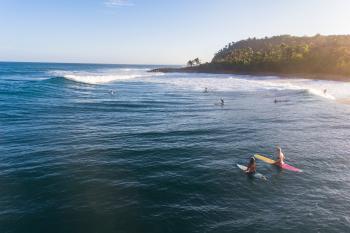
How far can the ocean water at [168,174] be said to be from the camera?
13.6 meters

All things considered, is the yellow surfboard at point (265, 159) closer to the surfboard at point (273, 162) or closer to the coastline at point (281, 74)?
the surfboard at point (273, 162)

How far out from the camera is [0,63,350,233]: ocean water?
1362 centimetres

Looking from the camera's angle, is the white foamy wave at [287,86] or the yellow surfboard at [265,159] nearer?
the yellow surfboard at [265,159]

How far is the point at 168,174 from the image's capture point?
62.0ft

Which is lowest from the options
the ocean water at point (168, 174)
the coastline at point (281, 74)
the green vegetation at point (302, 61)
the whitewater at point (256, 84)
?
the ocean water at point (168, 174)

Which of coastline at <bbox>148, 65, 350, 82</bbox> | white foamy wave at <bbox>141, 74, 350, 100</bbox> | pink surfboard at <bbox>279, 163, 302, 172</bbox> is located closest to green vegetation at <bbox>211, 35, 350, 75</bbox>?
coastline at <bbox>148, 65, 350, 82</bbox>

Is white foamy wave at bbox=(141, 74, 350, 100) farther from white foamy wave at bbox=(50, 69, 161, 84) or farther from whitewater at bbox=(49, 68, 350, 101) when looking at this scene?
white foamy wave at bbox=(50, 69, 161, 84)

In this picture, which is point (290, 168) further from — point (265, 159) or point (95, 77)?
point (95, 77)

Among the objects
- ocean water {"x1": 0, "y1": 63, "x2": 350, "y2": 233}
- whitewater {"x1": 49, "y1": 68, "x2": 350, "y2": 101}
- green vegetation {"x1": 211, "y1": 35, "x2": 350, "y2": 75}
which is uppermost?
green vegetation {"x1": 211, "y1": 35, "x2": 350, "y2": 75}

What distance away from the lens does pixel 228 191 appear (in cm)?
1664

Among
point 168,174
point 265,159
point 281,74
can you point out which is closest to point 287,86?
point 281,74

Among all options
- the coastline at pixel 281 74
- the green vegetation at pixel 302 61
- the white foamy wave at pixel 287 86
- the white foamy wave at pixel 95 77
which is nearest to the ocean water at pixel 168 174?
the white foamy wave at pixel 287 86

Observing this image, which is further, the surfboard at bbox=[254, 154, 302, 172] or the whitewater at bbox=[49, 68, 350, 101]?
the whitewater at bbox=[49, 68, 350, 101]

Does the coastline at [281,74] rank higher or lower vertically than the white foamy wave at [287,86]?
higher
